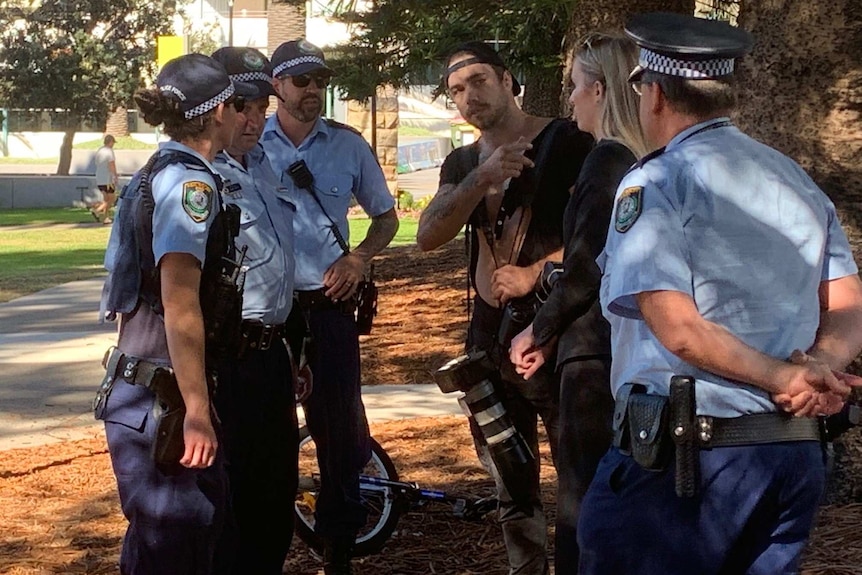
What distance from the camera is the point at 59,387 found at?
371 inches

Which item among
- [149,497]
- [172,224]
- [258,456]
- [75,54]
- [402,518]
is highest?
[172,224]

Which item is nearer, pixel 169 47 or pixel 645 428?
pixel 645 428

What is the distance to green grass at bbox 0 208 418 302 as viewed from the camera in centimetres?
1684

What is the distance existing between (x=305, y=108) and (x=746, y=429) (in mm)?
3179

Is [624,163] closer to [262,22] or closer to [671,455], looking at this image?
[671,455]

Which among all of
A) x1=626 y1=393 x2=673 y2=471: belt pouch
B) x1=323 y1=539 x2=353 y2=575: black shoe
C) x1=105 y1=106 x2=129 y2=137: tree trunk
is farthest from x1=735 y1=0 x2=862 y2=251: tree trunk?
x1=105 y1=106 x2=129 y2=137: tree trunk

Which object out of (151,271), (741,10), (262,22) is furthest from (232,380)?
(262,22)

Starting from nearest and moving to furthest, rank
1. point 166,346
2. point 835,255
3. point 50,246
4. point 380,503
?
point 835,255
point 166,346
point 380,503
point 50,246

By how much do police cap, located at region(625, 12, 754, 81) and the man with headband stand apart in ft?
4.98

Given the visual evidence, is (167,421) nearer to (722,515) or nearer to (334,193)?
(722,515)

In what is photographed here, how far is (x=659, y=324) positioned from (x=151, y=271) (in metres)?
1.66

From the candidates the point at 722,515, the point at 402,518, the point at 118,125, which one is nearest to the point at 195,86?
the point at 722,515

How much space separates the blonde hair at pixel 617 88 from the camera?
4176 millimetres

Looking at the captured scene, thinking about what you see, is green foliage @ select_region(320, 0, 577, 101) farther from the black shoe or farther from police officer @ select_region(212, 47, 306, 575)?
police officer @ select_region(212, 47, 306, 575)
